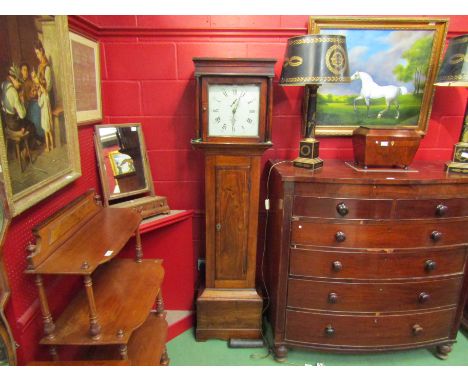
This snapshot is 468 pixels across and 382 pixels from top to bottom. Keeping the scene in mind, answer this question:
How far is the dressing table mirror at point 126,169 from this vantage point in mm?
1888

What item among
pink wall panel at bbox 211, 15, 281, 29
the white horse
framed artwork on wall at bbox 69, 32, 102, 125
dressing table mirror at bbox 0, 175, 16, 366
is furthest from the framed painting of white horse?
dressing table mirror at bbox 0, 175, 16, 366

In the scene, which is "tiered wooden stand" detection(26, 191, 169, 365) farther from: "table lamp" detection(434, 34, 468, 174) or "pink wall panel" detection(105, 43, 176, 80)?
"table lamp" detection(434, 34, 468, 174)

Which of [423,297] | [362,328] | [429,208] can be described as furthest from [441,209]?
[362,328]

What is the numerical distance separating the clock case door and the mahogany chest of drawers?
23 centimetres

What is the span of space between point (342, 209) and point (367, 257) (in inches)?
12.3

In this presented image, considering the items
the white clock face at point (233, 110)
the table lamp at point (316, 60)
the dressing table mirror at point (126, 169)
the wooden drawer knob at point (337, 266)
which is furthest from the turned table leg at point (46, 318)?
the table lamp at point (316, 60)

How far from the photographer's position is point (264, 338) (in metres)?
2.14

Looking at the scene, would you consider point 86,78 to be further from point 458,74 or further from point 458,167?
point 458,167

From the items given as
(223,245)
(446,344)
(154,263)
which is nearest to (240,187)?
(223,245)

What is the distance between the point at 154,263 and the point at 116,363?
1.78 ft

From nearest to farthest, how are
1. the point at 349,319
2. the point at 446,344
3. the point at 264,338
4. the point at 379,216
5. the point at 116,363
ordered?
the point at 116,363 < the point at 379,216 < the point at 349,319 < the point at 446,344 < the point at 264,338

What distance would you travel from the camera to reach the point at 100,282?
149 cm

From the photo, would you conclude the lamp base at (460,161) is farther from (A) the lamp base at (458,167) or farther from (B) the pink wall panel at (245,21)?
(B) the pink wall panel at (245,21)

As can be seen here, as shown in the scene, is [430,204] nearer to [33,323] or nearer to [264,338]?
[264,338]
